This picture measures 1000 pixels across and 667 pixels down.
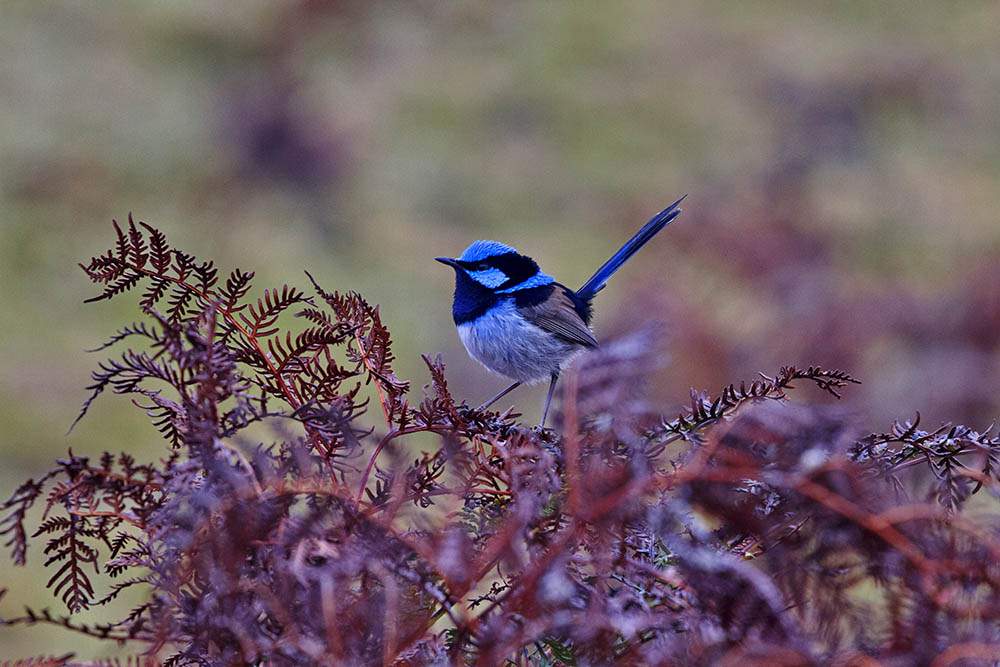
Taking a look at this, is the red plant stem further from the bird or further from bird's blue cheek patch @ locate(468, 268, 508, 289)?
bird's blue cheek patch @ locate(468, 268, 508, 289)

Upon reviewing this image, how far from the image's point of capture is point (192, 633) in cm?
101

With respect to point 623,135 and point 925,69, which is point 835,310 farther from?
point 925,69

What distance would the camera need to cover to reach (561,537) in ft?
3.22

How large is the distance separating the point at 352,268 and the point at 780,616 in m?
9.47

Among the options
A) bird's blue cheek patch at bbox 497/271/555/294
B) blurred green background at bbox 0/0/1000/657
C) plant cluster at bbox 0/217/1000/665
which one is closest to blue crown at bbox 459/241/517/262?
bird's blue cheek patch at bbox 497/271/555/294

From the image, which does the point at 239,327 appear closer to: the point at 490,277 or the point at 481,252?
the point at 481,252

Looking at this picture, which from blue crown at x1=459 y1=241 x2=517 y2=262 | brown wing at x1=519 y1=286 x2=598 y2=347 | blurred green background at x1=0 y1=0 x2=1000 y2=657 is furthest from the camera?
blurred green background at x1=0 y1=0 x2=1000 y2=657

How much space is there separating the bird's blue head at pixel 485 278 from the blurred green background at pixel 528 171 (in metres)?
0.91

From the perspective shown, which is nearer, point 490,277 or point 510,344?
point 510,344

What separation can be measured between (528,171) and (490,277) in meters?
10.0

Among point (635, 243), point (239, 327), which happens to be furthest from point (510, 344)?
point (239, 327)

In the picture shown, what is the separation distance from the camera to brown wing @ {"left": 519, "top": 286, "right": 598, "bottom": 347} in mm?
3582

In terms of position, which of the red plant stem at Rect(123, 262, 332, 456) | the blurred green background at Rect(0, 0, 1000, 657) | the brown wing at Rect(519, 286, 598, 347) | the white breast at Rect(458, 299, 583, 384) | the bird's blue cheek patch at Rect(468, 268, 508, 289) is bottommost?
the red plant stem at Rect(123, 262, 332, 456)

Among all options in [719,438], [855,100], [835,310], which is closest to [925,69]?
[855,100]
